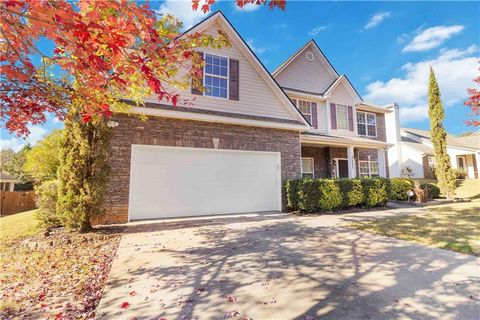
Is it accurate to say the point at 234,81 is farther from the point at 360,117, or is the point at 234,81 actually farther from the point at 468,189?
the point at 468,189

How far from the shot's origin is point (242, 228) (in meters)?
7.25

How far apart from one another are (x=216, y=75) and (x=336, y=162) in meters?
10.0

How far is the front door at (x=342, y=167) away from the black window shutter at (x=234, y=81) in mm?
9233

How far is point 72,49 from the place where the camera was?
9.18 feet

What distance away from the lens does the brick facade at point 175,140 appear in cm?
784

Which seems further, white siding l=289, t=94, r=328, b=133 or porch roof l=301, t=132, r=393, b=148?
white siding l=289, t=94, r=328, b=133

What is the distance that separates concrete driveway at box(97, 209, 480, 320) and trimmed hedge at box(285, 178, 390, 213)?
12.0ft

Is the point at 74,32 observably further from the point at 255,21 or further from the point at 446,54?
the point at 446,54

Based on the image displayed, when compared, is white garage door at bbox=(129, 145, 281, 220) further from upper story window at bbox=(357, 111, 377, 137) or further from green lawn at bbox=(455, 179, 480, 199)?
green lawn at bbox=(455, 179, 480, 199)

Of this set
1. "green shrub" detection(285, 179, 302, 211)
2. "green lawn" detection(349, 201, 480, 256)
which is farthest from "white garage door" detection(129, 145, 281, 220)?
"green lawn" detection(349, 201, 480, 256)

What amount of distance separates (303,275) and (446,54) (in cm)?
2173

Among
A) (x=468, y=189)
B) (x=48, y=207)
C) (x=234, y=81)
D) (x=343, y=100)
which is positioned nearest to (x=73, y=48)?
(x=48, y=207)

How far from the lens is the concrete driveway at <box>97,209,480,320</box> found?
274 centimetres

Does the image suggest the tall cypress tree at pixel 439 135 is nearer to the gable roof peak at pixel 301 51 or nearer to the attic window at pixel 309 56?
the gable roof peak at pixel 301 51
